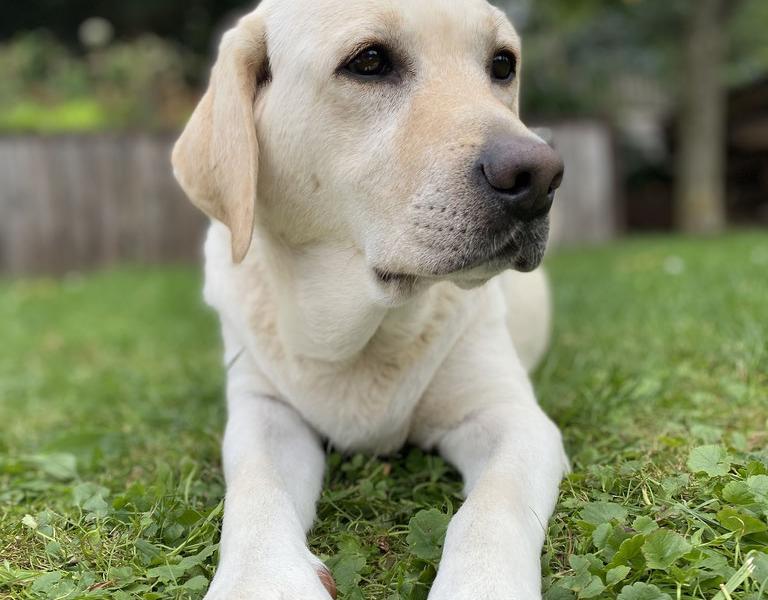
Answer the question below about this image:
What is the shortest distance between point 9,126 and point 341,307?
11.4m

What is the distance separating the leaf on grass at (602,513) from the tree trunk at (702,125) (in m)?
9.68

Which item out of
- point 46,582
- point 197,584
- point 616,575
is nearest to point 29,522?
point 46,582

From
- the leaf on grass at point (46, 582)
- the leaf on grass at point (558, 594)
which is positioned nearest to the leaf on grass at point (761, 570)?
the leaf on grass at point (558, 594)

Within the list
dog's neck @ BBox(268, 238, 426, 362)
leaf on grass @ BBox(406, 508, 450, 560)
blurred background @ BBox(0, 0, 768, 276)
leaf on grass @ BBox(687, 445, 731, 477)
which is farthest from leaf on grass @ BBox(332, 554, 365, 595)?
blurred background @ BBox(0, 0, 768, 276)

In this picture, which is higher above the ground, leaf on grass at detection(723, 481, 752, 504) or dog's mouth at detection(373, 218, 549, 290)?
dog's mouth at detection(373, 218, 549, 290)

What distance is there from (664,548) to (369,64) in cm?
142

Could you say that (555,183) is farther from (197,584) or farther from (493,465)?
(197,584)

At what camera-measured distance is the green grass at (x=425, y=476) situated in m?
1.63

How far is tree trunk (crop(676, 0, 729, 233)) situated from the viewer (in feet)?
33.7

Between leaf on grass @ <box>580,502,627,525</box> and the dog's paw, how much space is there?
1.96 feet

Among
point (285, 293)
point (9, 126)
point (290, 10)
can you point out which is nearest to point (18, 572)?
point (285, 293)

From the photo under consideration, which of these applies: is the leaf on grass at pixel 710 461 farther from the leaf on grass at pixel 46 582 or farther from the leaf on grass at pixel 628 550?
the leaf on grass at pixel 46 582

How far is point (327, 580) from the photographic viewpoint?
1645mm

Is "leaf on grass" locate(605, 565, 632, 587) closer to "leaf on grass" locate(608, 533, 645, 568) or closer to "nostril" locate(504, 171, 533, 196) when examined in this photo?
"leaf on grass" locate(608, 533, 645, 568)
